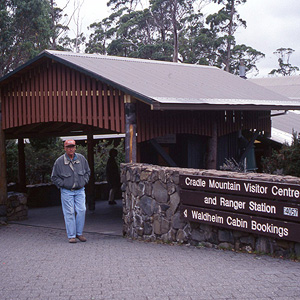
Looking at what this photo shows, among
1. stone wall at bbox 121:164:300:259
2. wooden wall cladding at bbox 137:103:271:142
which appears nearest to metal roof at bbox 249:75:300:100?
wooden wall cladding at bbox 137:103:271:142

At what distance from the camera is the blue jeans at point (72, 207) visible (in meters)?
9.18

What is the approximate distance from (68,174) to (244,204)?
10.2 ft

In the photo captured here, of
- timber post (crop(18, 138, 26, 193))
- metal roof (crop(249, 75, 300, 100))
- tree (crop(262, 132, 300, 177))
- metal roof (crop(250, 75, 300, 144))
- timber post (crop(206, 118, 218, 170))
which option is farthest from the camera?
metal roof (crop(249, 75, 300, 100))

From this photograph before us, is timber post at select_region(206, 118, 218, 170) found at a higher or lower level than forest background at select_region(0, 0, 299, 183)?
lower

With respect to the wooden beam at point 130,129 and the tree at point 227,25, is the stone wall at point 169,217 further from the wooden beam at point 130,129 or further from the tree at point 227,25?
the tree at point 227,25

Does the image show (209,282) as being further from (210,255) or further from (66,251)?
(66,251)

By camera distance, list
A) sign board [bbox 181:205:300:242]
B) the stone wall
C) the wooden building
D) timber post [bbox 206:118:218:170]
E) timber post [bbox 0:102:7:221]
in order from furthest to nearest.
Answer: timber post [bbox 206:118:218:170] → timber post [bbox 0:102:7:221] → the wooden building → the stone wall → sign board [bbox 181:205:300:242]

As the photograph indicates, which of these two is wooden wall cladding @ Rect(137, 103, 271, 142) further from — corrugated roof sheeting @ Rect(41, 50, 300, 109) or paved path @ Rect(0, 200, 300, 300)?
paved path @ Rect(0, 200, 300, 300)

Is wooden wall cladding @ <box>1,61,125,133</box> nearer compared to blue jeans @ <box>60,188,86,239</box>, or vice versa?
blue jeans @ <box>60,188,86,239</box>

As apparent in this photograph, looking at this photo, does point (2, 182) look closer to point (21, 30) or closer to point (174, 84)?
point (174, 84)

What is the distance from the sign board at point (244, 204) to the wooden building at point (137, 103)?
2.08 meters

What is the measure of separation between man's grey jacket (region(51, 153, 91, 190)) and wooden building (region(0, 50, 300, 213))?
1.65m

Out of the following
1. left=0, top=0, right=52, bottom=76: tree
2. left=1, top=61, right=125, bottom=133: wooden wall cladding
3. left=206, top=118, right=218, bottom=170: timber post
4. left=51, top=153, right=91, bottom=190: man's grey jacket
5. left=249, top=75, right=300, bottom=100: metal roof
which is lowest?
left=51, top=153, right=91, bottom=190: man's grey jacket

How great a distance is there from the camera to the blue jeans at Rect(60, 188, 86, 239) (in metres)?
9.18
